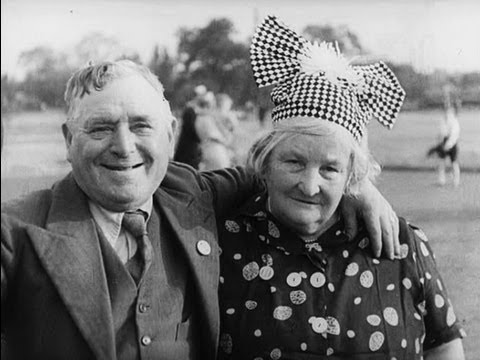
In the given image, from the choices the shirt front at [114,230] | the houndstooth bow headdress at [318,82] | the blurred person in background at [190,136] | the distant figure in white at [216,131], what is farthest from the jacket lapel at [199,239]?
the distant figure in white at [216,131]

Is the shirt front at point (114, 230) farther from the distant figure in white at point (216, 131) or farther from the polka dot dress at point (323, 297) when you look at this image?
the distant figure in white at point (216, 131)

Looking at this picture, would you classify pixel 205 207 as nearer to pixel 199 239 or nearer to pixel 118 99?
pixel 199 239

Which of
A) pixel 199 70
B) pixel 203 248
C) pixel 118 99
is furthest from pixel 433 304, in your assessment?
pixel 199 70

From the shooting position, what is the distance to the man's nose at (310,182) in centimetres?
198

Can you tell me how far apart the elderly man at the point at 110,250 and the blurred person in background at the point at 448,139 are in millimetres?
1476

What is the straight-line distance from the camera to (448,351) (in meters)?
2.19

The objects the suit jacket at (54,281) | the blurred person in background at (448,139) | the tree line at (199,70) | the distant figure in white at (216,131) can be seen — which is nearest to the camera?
the suit jacket at (54,281)

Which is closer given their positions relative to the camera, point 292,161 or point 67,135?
point 67,135

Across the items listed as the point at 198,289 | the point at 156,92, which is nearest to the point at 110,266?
the point at 198,289

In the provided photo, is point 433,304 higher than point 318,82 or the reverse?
the reverse

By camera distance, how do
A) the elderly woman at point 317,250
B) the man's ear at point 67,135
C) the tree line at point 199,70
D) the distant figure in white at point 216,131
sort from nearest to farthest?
the man's ear at point 67,135 → the elderly woman at point 317,250 → the tree line at point 199,70 → the distant figure in white at point 216,131

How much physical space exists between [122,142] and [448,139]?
2.47 meters

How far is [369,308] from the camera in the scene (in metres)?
2.05

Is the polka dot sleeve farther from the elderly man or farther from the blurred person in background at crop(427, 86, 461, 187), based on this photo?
the blurred person in background at crop(427, 86, 461, 187)
